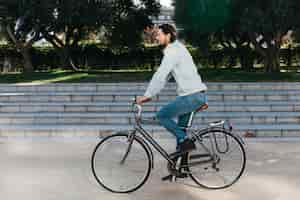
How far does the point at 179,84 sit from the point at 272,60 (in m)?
14.1

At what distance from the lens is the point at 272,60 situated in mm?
18266

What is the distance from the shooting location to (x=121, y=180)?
16.8ft

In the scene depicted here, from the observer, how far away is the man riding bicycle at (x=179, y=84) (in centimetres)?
485

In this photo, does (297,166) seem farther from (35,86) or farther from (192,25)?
(192,25)

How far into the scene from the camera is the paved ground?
Answer: 4.88 m

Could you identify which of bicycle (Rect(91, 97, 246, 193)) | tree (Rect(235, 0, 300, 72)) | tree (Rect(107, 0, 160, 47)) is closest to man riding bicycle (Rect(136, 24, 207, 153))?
bicycle (Rect(91, 97, 246, 193))

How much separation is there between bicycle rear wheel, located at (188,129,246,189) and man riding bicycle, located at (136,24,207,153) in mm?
184

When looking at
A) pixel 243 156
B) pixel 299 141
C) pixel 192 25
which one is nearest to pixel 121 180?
pixel 243 156

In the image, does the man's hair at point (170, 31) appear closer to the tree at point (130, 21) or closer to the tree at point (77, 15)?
the tree at point (77, 15)

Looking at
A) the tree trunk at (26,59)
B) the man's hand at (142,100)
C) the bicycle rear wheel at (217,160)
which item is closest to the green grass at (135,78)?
the tree trunk at (26,59)

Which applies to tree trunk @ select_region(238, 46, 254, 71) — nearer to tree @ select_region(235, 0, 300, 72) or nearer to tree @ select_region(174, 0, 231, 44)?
tree @ select_region(174, 0, 231, 44)

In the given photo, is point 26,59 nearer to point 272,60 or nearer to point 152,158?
point 272,60

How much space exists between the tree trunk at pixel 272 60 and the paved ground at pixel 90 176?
11.1 meters

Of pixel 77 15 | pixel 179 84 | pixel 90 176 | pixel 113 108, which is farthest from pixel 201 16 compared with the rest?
pixel 179 84
